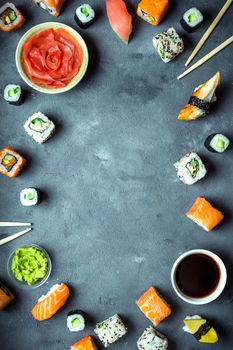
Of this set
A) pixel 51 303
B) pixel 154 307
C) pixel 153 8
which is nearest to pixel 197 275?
pixel 154 307

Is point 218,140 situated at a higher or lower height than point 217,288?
higher

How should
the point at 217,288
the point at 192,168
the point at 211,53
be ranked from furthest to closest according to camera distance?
the point at 211,53
the point at 192,168
the point at 217,288

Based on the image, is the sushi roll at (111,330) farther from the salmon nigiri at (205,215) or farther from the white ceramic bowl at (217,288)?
the salmon nigiri at (205,215)

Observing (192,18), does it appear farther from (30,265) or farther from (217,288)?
(30,265)

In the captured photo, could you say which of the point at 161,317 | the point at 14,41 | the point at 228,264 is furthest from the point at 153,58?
the point at 161,317

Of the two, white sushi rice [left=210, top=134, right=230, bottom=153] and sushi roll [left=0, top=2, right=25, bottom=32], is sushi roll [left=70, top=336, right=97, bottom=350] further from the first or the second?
sushi roll [left=0, top=2, right=25, bottom=32]

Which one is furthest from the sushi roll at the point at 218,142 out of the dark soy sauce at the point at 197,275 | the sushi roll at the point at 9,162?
the sushi roll at the point at 9,162
